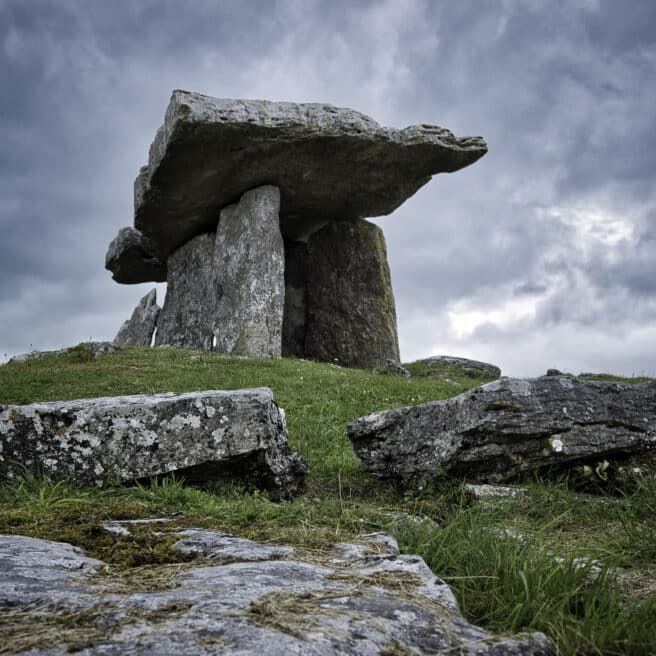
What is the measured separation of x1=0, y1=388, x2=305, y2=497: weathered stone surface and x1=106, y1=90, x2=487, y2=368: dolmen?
35.0ft

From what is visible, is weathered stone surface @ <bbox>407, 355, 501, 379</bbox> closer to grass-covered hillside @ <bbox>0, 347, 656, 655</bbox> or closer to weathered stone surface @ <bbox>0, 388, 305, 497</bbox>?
grass-covered hillside @ <bbox>0, 347, 656, 655</bbox>

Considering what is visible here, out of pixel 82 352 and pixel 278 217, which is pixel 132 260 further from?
pixel 82 352

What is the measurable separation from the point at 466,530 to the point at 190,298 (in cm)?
1678

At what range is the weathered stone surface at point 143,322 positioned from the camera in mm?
22703

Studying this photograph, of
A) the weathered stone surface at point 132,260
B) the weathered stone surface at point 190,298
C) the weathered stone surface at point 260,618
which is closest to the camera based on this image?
the weathered stone surface at point 260,618

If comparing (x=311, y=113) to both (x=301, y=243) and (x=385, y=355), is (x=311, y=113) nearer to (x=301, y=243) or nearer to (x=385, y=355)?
(x=301, y=243)

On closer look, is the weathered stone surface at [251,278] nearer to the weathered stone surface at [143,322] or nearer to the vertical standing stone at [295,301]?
the vertical standing stone at [295,301]

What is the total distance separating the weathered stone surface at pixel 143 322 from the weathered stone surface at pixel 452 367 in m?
9.28

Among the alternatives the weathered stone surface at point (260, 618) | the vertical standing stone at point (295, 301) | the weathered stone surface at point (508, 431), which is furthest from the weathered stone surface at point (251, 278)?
the weathered stone surface at point (260, 618)

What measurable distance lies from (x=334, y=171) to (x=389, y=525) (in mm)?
14279

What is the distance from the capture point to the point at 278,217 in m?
18.0

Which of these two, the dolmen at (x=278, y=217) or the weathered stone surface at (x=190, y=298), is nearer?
the dolmen at (x=278, y=217)

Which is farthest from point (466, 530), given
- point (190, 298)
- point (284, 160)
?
point (190, 298)

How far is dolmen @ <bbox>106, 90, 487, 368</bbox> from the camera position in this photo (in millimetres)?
15719
